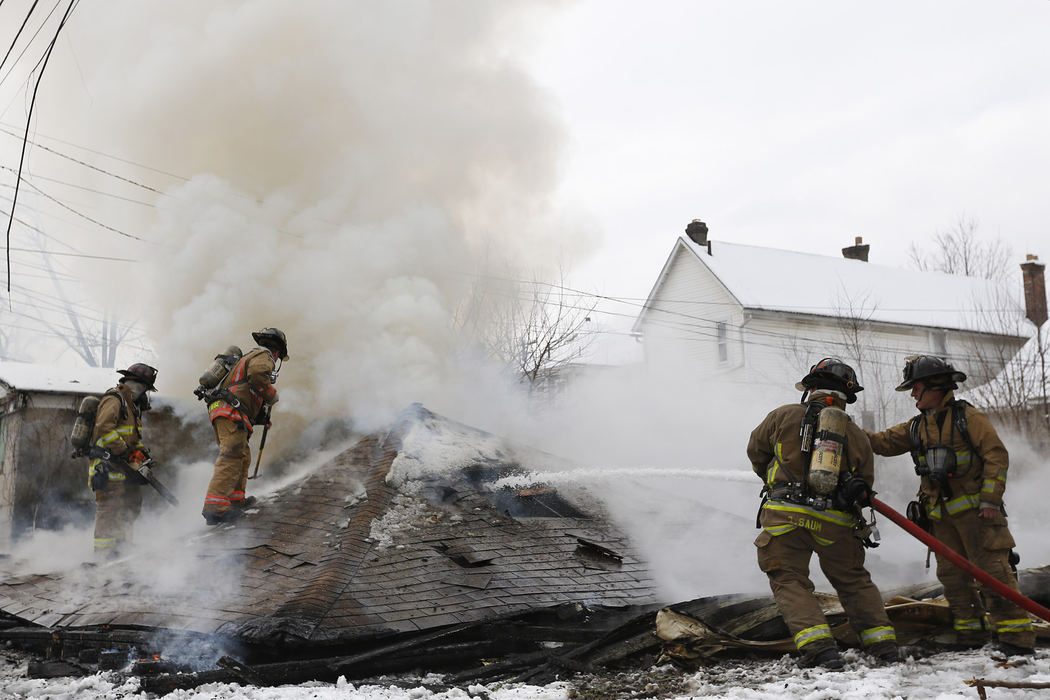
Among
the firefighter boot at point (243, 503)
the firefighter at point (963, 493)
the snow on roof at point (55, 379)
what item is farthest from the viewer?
the snow on roof at point (55, 379)

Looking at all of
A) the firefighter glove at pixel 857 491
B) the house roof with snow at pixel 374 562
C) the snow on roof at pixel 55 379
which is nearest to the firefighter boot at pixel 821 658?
the firefighter glove at pixel 857 491

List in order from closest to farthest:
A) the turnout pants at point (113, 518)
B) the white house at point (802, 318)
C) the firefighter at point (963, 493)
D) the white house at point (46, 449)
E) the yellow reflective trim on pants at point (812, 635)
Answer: the yellow reflective trim on pants at point (812, 635), the firefighter at point (963, 493), the turnout pants at point (113, 518), the white house at point (46, 449), the white house at point (802, 318)

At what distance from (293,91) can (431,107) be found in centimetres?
196

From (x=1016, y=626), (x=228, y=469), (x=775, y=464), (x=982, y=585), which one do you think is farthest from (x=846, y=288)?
(x=228, y=469)

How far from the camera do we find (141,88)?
1091 centimetres

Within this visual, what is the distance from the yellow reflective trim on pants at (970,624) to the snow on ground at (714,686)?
32 centimetres

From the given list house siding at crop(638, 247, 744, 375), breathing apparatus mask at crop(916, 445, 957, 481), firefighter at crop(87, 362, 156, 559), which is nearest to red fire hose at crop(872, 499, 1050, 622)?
breathing apparatus mask at crop(916, 445, 957, 481)

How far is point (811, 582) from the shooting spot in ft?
14.4

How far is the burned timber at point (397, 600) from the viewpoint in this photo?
447 centimetres

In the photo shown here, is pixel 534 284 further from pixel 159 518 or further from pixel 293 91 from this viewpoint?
pixel 159 518

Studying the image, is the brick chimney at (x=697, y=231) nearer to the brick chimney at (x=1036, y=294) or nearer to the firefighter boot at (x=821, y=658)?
the brick chimney at (x=1036, y=294)

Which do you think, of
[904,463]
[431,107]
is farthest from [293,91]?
[904,463]

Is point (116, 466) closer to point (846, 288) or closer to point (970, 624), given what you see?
point (970, 624)

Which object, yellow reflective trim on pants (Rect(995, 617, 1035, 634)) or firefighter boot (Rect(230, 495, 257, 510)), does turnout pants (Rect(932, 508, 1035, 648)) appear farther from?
firefighter boot (Rect(230, 495, 257, 510))
